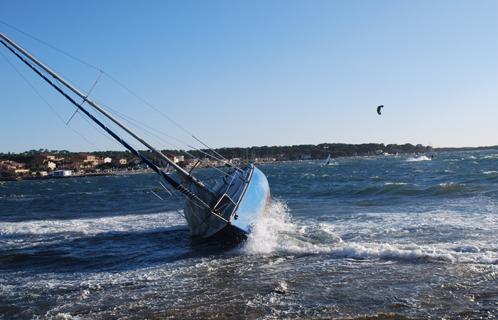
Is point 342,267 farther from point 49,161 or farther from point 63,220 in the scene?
point 49,161

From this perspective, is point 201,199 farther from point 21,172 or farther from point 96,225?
point 21,172

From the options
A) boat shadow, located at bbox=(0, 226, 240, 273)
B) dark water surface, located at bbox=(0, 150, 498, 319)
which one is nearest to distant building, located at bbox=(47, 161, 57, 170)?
dark water surface, located at bbox=(0, 150, 498, 319)

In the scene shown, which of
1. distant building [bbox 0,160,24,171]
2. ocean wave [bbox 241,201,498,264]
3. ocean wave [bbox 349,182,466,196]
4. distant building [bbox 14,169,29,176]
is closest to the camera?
ocean wave [bbox 241,201,498,264]

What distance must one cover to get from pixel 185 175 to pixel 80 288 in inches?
239

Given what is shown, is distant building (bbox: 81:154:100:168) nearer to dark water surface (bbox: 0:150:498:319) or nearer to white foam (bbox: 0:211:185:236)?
white foam (bbox: 0:211:185:236)

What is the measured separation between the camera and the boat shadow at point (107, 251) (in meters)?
14.9

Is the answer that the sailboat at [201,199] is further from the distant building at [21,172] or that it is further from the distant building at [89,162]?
the distant building at [89,162]

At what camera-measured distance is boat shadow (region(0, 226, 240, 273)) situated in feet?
49.0

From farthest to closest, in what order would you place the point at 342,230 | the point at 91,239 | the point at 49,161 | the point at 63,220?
1. the point at 49,161
2. the point at 63,220
3. the point at 91,239
4. the point at 342,230

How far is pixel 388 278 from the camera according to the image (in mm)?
10875

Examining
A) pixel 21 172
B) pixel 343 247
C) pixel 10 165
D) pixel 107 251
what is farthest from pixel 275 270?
pixel 10 165

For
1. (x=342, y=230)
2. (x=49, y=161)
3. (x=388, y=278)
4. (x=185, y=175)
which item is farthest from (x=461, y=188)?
(x=49, y=161)

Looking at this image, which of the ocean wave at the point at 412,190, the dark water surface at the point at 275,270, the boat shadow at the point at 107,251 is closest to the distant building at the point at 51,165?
the ocean wave at the point at 412,190

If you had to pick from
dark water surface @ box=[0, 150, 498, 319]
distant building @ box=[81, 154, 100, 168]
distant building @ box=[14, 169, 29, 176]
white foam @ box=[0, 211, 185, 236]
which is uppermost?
dark water surface @ box=[0, 150, 498, 319]
